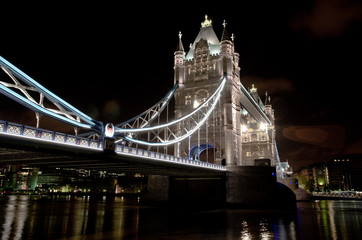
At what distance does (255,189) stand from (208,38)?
2791 cm

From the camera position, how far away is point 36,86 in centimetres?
1727

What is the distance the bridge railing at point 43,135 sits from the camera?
1583 centimetres

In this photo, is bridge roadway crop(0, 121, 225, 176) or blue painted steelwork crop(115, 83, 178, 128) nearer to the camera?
bridge roadway crop(0, 121, 225, 176)

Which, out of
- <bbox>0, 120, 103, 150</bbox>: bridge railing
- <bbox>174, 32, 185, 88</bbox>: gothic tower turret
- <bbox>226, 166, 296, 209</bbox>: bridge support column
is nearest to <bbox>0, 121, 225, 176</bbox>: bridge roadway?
<bbox>0, 120, 103, 150</bbox>: bridge railing

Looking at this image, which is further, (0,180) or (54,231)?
(0,180)

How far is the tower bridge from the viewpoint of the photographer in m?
18.7

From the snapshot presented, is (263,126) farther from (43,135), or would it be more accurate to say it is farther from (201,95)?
(43,135)

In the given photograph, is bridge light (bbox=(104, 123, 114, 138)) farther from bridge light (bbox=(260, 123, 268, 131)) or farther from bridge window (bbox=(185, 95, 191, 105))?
bridge light (bbox=(260, 123, 268, 131))

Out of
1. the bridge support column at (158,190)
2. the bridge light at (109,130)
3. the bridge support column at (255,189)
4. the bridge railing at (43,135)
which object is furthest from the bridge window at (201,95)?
the bridge railing at (43,135)

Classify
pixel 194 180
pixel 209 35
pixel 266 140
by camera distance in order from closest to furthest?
1. pixel 194 180
2. pixel 209 35
3. pixel 266 140

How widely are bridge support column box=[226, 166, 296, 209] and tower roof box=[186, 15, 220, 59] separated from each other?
2166 cm

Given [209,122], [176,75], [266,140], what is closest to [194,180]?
[209,122]

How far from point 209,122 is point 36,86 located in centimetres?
3331

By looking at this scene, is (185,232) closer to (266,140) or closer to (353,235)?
(353,235)
